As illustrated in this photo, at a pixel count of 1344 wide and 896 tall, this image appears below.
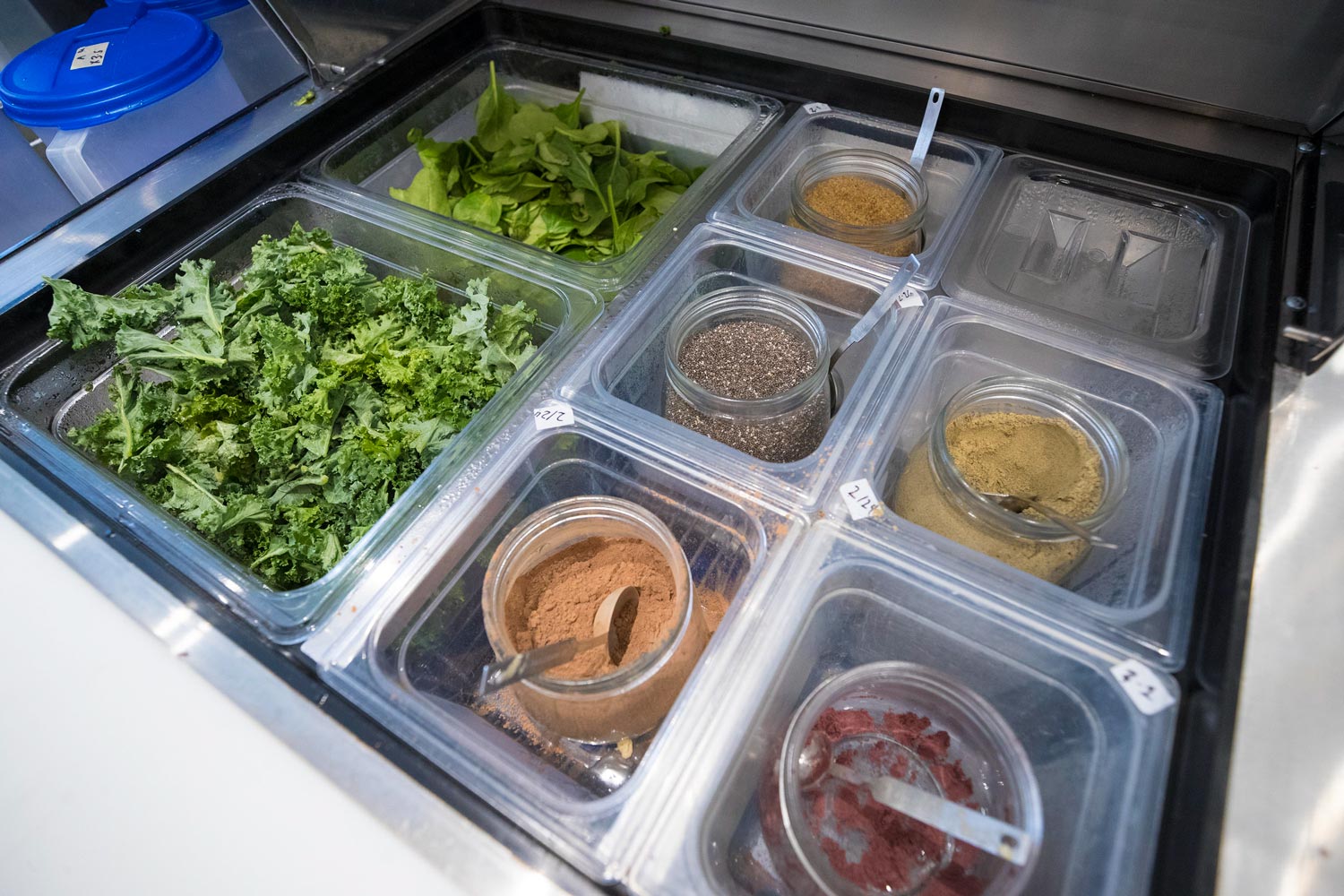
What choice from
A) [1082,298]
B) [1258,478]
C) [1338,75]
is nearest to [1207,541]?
[1258,478]

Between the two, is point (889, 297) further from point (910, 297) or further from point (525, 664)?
point (525, 664)

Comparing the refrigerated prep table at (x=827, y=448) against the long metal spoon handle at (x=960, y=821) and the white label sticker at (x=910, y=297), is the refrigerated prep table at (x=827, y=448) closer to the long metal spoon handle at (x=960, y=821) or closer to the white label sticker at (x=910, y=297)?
the white label sticker at (x=910, y=297)

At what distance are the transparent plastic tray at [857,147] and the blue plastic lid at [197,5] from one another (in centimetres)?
148

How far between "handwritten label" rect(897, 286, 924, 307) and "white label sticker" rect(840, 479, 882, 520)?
34 centimetres

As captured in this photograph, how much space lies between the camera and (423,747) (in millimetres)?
673

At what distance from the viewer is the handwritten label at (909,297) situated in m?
1.03

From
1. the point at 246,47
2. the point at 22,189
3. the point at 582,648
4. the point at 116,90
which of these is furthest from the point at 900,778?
the point at 22,189

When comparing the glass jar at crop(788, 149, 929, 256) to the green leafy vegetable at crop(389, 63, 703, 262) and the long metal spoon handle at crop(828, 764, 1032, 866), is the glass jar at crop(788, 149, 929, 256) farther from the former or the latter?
the long metal spoon handle at crop(828, 764, 1032, 866)

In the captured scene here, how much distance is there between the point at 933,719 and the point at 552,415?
2.01 feet

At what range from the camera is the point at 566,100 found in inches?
61.1

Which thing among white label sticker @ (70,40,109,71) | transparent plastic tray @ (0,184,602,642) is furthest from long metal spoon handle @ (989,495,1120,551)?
white label sticker @ (70,40,109,71)

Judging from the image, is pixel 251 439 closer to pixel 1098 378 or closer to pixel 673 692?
pixel 673 692

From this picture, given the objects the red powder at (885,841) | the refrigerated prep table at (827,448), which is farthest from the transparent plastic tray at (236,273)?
the red powder at (885,841)

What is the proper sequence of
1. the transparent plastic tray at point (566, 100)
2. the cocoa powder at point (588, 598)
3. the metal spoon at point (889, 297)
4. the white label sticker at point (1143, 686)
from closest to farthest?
the white label sticker at point (1143, 686), the cocoa powder at point (588, 598), the metal spoon at point (889, 297), the transparent plastic tray at point (566, 100)
